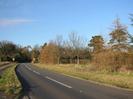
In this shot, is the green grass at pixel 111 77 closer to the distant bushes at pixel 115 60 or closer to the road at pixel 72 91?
the road at pixel 72 91

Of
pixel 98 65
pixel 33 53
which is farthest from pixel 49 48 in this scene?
pixel 33 53

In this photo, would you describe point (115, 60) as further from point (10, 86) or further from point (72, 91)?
point (72, 91)

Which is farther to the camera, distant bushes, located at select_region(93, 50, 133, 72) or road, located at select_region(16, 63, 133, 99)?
distant bushes, located at select_region(93, 50, 133, 72)

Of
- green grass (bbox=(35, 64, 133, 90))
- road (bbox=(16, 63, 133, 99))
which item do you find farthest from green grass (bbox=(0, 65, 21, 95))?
green grass (bbox=(35, 64, 133, 90))

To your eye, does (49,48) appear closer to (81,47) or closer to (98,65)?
(81,47)

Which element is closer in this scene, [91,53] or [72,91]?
[72,91]

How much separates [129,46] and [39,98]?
26246 mm

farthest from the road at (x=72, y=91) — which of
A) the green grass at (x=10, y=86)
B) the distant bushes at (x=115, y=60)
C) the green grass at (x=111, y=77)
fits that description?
the distant bushes at (x=115, y=60)

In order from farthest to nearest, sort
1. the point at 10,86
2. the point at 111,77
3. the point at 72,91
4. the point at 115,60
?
1. the point at 115,60
2. the point at 111,77
3. the point at 10,86
4. the point at 72,91

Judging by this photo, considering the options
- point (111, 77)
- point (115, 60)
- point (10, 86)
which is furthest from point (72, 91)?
point (115, 60)

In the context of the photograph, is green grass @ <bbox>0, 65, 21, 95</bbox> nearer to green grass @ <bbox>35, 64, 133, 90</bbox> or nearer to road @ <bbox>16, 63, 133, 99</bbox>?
road @ <bbox>16, 63, 133, 99</bbox>

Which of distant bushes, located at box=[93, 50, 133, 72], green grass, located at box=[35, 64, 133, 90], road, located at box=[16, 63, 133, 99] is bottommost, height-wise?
road, located at box=[16, 63, 133, 99]

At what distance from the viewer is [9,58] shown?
460 ft

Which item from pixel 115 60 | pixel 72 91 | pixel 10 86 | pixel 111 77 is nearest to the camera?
pixel 72 91
